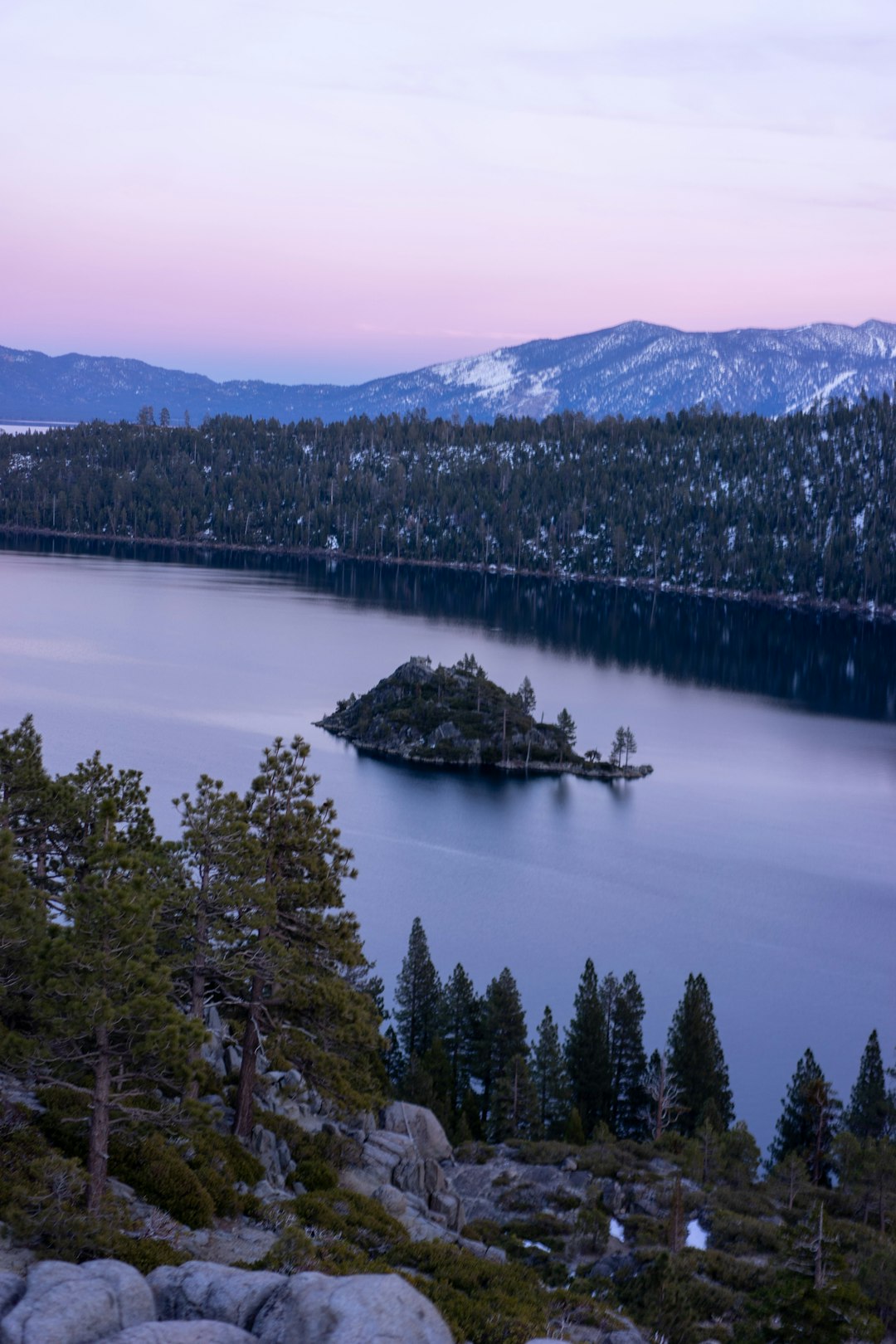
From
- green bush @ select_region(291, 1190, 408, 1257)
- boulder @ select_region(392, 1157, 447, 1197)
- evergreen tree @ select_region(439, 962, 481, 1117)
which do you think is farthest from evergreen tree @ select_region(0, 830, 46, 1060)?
evergreen tree @ select_region(439, 962, 481, 1117)

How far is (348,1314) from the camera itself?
16.6 m

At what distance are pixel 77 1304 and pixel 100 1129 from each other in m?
6.52

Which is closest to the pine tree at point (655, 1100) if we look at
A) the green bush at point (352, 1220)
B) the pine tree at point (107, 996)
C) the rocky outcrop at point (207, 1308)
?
the green bush at point (352, 1220)

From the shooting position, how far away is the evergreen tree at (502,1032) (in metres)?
50.9

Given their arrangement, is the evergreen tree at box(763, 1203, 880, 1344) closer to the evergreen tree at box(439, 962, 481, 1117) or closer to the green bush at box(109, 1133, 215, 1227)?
the green bush at box(109, 1133, 215, 1227)

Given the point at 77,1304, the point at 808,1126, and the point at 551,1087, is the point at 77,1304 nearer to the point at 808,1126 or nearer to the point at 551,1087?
the point at 551,1087

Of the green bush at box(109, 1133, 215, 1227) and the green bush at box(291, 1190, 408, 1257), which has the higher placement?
the green bush at box(109, 1133, 215, 1227)

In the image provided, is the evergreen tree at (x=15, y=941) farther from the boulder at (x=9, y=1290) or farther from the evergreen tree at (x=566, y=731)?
the evergreen tree at (x=566, y=731)

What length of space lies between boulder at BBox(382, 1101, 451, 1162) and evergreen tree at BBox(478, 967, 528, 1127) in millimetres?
12518

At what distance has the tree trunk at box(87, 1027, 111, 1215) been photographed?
21641 millimetres

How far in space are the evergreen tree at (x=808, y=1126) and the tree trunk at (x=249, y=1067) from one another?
78.2ft

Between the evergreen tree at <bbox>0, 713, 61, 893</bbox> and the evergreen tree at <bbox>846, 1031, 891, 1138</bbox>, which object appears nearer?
the evergreen tree at <bbox>0, 713, 61, 893</bbox>

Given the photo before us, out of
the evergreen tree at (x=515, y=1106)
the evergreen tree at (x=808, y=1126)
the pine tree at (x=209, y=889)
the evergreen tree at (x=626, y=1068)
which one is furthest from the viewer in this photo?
the evergreen tree at (x=626, y=1068)

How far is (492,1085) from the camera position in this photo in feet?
170
